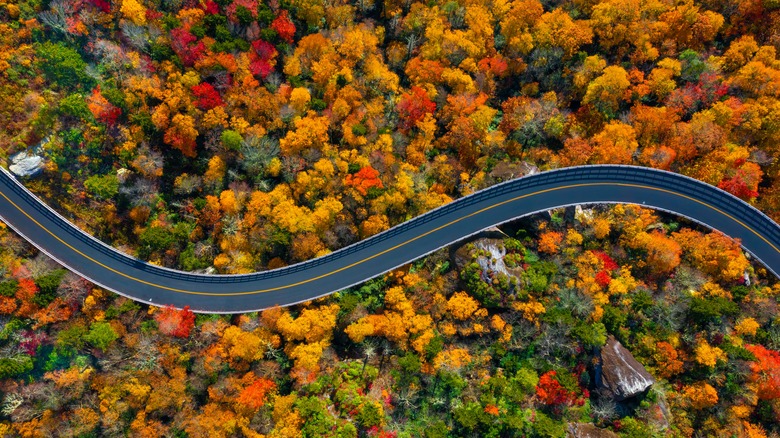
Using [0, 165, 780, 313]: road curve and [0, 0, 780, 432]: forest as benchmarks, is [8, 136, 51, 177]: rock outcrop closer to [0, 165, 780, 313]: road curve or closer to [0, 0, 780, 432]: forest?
[0, 0, 780, 432]: forest

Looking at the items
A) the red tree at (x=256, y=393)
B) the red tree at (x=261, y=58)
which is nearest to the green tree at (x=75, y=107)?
the red tree at (x=261, y=58)


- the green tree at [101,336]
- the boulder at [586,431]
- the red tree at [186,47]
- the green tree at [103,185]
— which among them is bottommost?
the boulder at [586,431]

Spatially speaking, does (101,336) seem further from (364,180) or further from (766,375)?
(766,375)

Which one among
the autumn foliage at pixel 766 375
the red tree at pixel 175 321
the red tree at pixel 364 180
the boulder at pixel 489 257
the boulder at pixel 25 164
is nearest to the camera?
the autumn foliage at pixel 766 375

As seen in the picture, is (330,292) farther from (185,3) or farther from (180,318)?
(185,3)

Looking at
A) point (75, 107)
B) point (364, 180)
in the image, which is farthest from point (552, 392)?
point (75, 107)

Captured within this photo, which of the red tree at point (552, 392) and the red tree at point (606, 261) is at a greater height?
the red tree at point (606, 261)

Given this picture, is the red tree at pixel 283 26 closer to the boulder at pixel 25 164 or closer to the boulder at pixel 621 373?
the boulder at pixel 25 164
